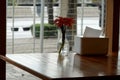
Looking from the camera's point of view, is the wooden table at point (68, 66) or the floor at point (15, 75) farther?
the floor at point (15, 75)

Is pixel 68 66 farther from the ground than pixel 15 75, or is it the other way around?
pixel 68 66

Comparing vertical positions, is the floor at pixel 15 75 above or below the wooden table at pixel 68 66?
below

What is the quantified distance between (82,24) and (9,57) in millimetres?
1731

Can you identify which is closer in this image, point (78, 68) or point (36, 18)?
point (78, 68)

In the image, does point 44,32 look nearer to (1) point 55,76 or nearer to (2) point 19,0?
(2) point 19,0

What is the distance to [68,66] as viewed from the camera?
2.59 metres

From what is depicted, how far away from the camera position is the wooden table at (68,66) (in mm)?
2236

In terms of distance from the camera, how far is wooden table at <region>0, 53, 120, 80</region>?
2236 millimetres

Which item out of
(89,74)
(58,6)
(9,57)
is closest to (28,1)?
(58,6)

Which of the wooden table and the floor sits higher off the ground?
the wooden table

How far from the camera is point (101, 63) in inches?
109

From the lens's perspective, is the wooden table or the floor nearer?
the wooden table

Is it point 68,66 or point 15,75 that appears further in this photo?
point 15,75
